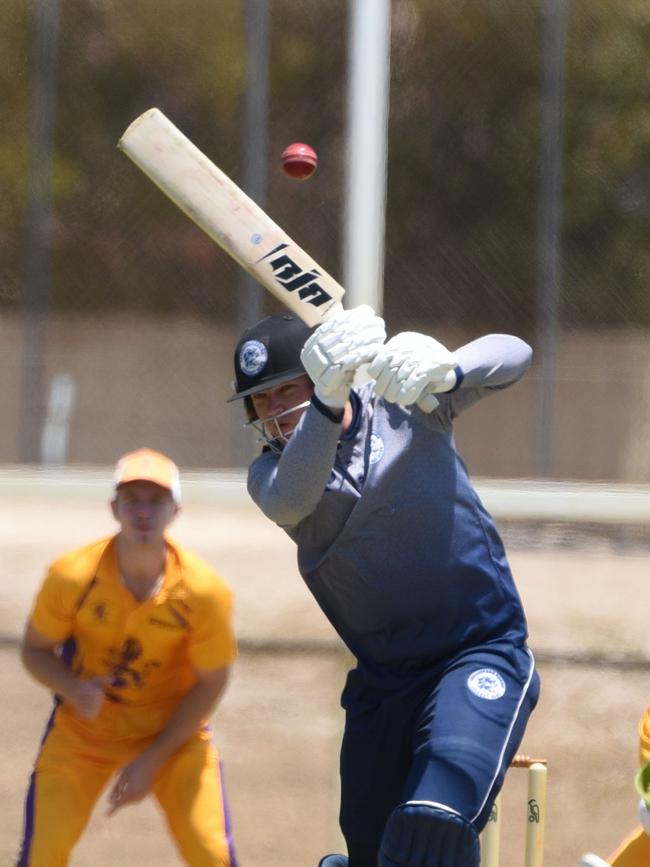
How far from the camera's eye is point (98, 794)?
3.76 m

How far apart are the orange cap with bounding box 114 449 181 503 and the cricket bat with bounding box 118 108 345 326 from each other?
0.55 meters

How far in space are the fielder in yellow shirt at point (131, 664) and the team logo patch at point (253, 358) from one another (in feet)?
1.84

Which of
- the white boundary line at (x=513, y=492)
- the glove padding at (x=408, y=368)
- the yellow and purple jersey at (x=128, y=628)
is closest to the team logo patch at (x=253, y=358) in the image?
the glove padding at (x=408, y=368)

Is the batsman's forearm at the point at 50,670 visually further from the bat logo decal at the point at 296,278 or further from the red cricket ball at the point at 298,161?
the red cricket ball at the point at 298,161

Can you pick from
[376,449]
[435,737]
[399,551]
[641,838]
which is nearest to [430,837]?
[435,737]

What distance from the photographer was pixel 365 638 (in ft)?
10.7

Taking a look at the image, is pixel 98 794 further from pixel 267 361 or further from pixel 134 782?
pixel 267 361

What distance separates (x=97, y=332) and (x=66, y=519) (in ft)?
1.71

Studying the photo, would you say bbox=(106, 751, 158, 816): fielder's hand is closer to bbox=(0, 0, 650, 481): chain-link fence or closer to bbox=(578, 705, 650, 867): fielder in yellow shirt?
bbox=(578, 705, 650, 867): fielder in yellow shirt

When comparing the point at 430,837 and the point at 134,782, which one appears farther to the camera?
the point at 134,782

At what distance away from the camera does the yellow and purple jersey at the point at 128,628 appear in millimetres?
3682

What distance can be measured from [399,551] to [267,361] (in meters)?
0.42

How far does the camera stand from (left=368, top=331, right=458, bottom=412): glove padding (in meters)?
2.96

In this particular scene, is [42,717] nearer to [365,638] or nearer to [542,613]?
[542,613]
